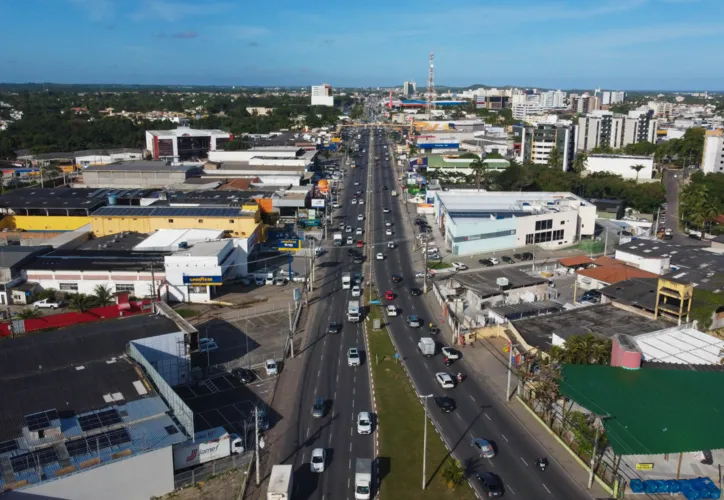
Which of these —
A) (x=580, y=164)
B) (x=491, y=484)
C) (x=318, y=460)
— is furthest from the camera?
(x=580, y=164)

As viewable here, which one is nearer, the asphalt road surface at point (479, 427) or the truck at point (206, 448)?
the asphalt road surface at point (479, 427)

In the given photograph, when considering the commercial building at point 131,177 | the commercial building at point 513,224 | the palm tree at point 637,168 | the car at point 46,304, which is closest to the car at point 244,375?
the car at point 46,304

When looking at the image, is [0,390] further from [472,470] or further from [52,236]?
[52,236]

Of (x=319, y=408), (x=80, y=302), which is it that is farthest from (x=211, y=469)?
(x=80, y=302)

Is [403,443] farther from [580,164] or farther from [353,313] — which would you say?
[580,164]

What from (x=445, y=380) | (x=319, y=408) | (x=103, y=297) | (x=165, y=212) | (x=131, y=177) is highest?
(x=131, y=177)

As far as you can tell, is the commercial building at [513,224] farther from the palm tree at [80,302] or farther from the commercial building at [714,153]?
the commercial building at [714,153]

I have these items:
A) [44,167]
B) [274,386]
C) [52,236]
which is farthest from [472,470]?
[44,167]

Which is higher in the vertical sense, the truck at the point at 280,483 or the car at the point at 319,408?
the truck at the point at 280,483
